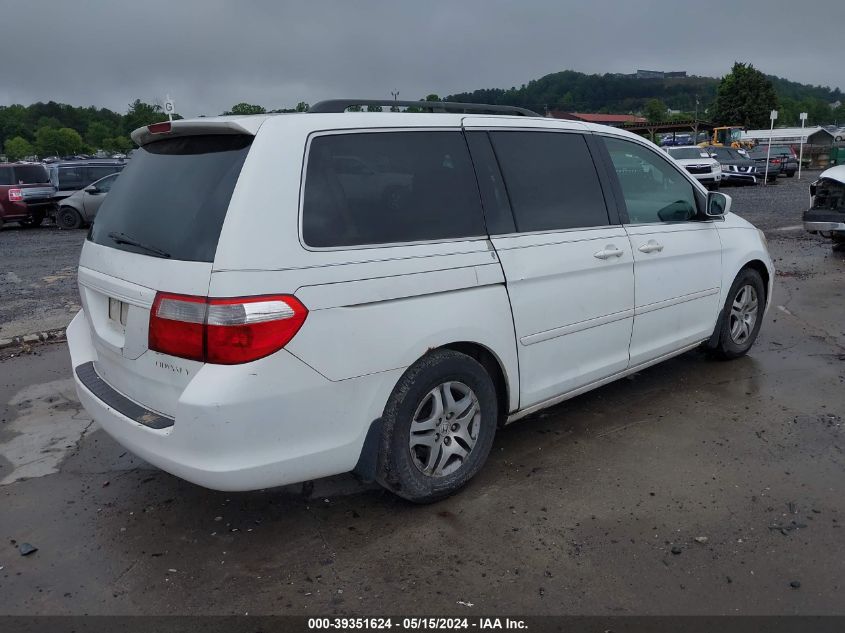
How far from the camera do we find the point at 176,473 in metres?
2.90

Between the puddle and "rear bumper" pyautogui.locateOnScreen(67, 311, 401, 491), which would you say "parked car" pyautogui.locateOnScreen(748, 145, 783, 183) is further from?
"rear bumper" pyautogui.locateOnScreen(67, 311, 401, 491)

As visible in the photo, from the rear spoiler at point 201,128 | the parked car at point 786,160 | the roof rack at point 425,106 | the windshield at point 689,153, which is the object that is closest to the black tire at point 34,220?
the rear spoiler at point 201,128

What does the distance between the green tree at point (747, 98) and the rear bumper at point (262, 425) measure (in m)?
89.7

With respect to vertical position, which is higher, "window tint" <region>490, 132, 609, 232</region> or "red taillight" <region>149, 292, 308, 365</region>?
"window tint" <region>490, 132, 609, 232</region>

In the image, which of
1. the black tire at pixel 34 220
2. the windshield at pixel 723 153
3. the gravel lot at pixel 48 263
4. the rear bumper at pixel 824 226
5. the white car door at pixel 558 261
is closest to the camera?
the white car door at pixel 558 261

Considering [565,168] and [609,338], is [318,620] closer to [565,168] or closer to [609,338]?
[609,338]

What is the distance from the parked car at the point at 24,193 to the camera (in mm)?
18266

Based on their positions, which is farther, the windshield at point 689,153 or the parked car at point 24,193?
the windshield at point 689,153

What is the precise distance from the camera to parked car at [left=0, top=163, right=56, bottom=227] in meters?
18.3

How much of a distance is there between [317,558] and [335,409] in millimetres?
724

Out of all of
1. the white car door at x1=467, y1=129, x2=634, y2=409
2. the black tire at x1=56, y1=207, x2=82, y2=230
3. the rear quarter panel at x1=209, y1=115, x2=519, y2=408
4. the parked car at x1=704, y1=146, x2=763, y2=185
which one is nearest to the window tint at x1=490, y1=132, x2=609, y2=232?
the white car door at x1=467, y1=129, x2=634, y2=409

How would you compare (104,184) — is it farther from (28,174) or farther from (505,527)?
(505,527)

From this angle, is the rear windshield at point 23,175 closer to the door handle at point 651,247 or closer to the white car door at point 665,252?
the white car door at point 665,252

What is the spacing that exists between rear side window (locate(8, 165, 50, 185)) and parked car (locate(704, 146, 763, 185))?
77.6ft
